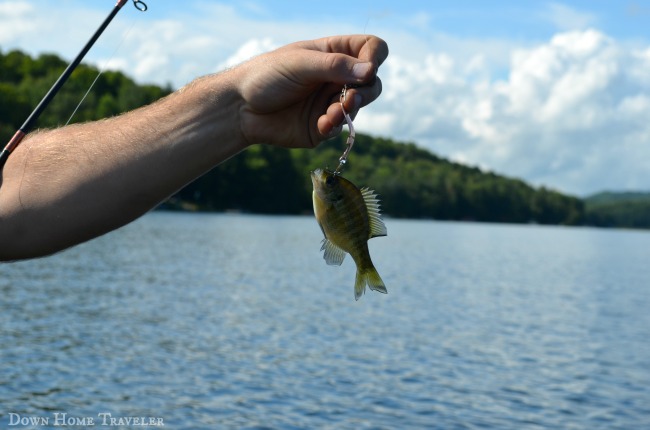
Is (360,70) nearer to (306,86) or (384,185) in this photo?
(306,86)

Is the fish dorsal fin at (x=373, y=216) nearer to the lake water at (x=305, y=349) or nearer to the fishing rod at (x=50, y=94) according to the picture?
the fishing rod at (x=50, y=94)

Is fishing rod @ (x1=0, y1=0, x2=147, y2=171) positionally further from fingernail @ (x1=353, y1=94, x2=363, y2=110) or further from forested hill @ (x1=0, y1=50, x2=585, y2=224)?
forested hill @ (x1=0, y1=50, x2=585, y2=224)

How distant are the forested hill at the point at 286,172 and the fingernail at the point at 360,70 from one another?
271 feet

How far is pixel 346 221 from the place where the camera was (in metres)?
3.58

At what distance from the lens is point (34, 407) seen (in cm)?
1561

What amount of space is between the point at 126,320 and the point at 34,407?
10674 mm

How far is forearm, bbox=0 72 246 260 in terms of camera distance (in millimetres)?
3109

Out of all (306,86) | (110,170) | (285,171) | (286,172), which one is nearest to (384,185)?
(286,172)

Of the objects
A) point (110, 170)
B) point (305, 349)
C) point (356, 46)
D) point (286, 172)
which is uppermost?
point (286, 172)

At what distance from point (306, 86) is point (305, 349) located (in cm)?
2005

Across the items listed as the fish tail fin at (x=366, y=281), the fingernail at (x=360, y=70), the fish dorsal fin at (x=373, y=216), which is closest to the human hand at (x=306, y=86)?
the fingernail at (x=360, y=70)

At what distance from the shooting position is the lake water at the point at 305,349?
54.9 ft

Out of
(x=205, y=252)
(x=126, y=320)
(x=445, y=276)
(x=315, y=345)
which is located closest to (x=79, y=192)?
(x=315, y=345)

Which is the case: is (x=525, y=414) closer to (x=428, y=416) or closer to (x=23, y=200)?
(x=428, y=416)
